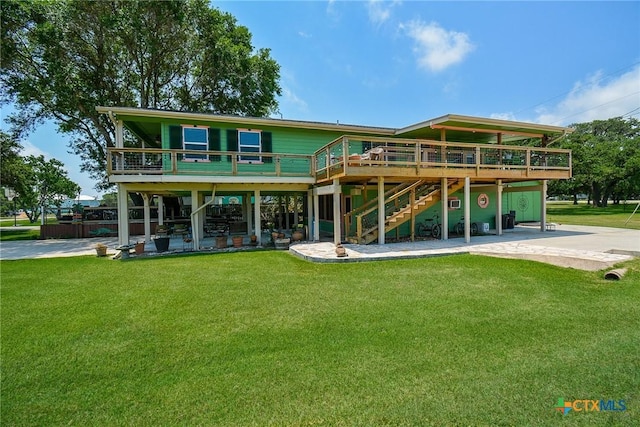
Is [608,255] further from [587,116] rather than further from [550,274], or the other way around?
[587,116]

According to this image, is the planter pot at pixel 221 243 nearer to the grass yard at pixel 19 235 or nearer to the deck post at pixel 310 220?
the deck post at pixel 310 220

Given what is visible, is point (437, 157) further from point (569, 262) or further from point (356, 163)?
point (569, 262)

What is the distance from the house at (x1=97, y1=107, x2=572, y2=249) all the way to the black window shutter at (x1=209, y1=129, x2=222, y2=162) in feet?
0.13

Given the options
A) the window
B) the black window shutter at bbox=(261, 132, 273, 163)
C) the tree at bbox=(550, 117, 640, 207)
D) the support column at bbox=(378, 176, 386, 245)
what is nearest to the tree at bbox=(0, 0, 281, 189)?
the window

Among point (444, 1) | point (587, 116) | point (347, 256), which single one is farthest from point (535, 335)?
point (587, 116)

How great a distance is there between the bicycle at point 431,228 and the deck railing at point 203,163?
5442 millimetres

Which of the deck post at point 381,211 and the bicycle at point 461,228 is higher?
the deck post at point 381,211

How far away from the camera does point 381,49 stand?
17125mm

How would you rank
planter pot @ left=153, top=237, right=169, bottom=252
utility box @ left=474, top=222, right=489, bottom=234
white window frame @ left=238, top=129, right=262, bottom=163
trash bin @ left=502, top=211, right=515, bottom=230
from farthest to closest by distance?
trash bin @ left=502, top=211, right=515, bottom=230 < utility box @ left=474, top=222, right=489, bottom=234 < white window frame @ left=238, top=129, right=262, bottom=163 < planter pot @ left=153, top=237, right=169, bottom=252

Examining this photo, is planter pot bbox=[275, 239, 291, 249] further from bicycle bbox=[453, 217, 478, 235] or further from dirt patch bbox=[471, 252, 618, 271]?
bicycle bbox=[453, 217, 478, 235]

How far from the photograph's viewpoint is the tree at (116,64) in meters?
16.0

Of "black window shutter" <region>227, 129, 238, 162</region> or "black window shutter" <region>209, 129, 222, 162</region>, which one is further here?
"black window shutter" <region>227, 129, 238, 162</region>

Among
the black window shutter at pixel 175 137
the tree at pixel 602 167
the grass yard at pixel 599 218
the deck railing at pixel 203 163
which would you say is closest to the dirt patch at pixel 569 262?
the deck railing at pixel 203 163

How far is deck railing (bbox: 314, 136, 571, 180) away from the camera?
408 inches
